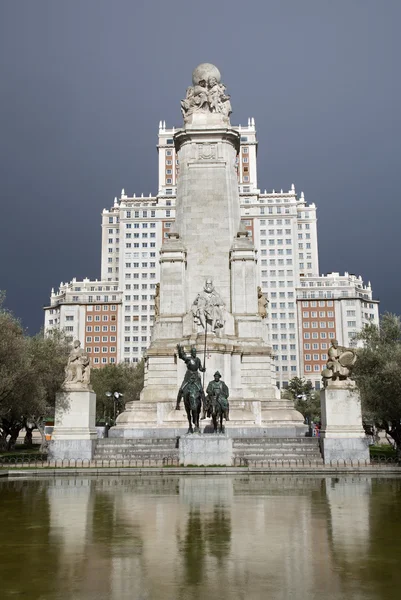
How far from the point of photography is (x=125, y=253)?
131750 mm

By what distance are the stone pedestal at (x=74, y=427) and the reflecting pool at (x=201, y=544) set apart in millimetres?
9473

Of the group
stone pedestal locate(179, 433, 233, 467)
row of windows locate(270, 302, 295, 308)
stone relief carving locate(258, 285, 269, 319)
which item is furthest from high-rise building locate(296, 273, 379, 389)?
stone pedestal locate(179, 433, 233, 467)

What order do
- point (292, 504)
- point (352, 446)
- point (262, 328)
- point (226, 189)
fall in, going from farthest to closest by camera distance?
point (226, 189)
point (262, 328)
point (352, 446)
point (292, 504)

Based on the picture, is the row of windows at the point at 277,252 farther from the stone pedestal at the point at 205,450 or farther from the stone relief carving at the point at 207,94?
the stone pedestal at the point at 205,450

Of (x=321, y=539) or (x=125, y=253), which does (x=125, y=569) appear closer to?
(x=321, y=539)

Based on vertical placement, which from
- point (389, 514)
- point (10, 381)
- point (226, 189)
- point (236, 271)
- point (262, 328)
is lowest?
point (389, 514)

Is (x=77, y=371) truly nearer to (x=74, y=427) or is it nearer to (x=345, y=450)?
(x=74, y=427)

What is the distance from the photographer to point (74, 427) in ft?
85.1

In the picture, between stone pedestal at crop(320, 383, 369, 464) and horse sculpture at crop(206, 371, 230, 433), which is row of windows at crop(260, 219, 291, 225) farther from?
horse sculpture at crop(206, 371, 230, 433)

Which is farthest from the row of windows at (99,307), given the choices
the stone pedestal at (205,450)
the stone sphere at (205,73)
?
the stone pedestal at (205,450)

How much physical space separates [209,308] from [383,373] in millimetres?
9373

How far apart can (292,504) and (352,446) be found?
40.2 feet

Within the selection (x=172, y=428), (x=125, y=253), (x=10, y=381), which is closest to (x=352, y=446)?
(x=172, y=428)

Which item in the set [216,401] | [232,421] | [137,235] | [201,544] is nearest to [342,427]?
[232,421]
